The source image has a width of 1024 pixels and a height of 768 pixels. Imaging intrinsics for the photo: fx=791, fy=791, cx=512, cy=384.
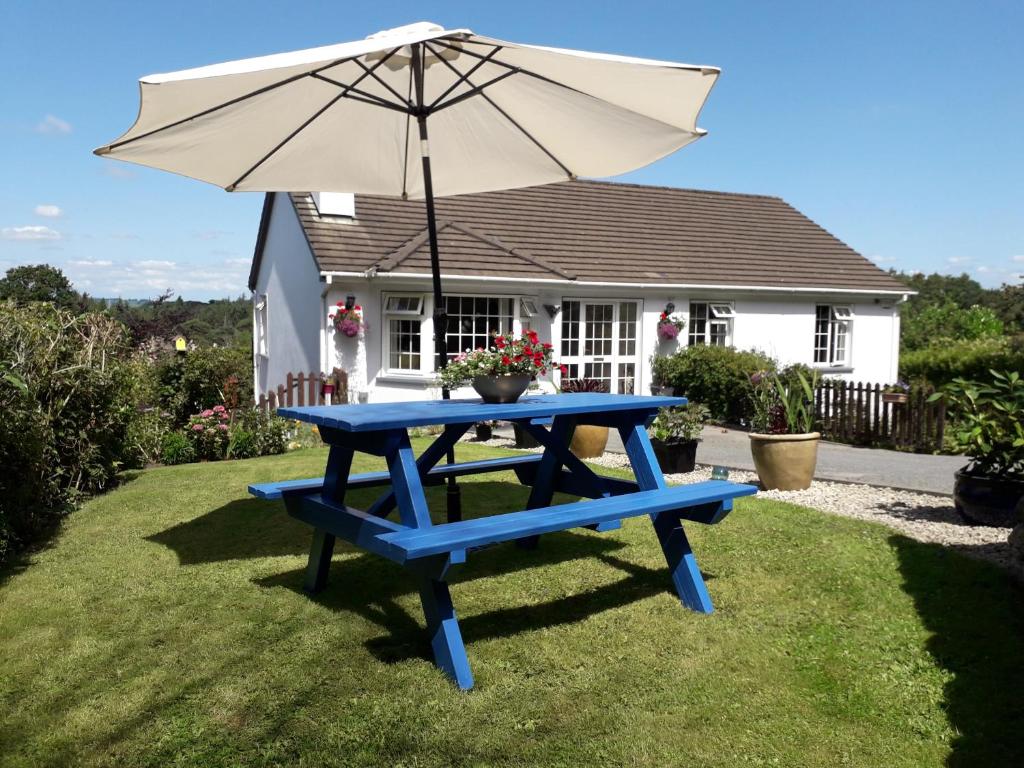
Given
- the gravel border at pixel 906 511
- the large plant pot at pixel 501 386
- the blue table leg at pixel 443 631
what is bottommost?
the gravel border at pixel 906 511

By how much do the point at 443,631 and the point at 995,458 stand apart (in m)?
5.02

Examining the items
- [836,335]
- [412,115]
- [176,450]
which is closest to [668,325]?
[836,335]

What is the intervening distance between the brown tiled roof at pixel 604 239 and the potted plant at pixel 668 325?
687mm

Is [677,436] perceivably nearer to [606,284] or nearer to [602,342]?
[606,284]

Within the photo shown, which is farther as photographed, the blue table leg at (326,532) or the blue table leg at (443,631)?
the blue table leg at (326,532)

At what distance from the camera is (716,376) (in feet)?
49.5

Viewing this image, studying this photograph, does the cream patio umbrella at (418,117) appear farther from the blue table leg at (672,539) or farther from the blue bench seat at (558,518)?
the blue bench seat at (558,518)

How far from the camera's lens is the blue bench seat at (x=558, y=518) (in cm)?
342

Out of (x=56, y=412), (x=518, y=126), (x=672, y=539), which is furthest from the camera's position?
(x=56, y=412)

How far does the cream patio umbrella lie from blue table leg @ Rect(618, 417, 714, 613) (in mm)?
1460

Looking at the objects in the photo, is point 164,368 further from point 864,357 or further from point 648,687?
point 864,357

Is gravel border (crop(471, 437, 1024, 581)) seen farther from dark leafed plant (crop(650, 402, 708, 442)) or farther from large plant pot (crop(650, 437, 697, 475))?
dark leafed plant (crop(650, 402, 708, 442))

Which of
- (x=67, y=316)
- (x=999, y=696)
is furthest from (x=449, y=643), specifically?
(x=67, y=316)

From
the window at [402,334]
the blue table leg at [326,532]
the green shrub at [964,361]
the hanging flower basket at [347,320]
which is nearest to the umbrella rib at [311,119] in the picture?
the blue table leg at [326,532]
